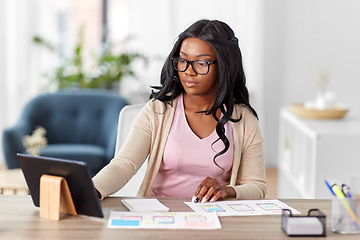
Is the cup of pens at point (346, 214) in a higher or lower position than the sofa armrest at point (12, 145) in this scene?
higher

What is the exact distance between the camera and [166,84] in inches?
65.1

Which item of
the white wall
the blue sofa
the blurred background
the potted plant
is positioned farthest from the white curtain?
the white wall

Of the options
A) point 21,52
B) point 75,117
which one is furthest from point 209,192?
point 21,52

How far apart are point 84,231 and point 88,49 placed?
380 centimetres

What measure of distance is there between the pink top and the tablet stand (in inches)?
19.9

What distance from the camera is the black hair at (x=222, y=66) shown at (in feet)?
4.94

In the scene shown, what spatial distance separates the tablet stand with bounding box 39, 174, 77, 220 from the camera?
1.14 metres

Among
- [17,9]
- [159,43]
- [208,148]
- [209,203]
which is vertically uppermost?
[17,9]

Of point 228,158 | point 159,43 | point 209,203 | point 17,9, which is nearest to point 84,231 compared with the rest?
point 209,203

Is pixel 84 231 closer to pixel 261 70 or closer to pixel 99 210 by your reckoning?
pixel 99 210

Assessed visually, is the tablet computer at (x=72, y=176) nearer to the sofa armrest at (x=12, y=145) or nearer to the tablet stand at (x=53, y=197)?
the tablet stand at (x=53, y=197)

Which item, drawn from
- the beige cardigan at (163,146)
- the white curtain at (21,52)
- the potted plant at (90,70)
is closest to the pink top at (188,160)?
the beige cardigan at (163,146)

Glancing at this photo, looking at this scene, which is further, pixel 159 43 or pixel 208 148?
pixel 159 43

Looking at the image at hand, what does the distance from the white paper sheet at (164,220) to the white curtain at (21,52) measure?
3.47 m
